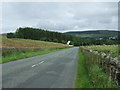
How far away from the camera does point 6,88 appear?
729cm

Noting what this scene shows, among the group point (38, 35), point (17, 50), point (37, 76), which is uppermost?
point (38, 35)

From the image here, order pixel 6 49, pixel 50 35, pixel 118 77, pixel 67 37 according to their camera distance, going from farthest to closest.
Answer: pixel 67 37 < pixel 50 35 < pixel 6 49 < pixel 118 77

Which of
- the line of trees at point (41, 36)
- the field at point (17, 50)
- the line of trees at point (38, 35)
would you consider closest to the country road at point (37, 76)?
the field at point (17, 50)

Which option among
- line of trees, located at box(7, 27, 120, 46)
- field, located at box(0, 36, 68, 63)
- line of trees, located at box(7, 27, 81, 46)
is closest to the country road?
field, located at box(0, 36, 68, 63)

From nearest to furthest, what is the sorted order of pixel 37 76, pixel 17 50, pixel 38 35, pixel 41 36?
pixel 37 76 < pixel 17 50 < pixel 38 35 < pixel 41 36

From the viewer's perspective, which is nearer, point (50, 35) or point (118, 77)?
point (118, 77)

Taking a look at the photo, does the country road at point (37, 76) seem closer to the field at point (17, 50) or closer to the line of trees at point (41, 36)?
the field at point (17, 50)

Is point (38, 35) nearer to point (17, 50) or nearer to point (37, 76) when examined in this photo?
point (17, 50)

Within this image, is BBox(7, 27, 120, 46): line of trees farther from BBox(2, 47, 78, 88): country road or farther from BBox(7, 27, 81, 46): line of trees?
BBox(2, 47, 78, 88): country road

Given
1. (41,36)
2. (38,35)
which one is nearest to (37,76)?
(38,35)

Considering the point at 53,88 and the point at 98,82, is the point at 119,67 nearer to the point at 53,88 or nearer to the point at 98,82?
the point at 98,82

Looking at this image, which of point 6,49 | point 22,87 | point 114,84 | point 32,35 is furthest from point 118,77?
point 32,35

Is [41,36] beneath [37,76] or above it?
above

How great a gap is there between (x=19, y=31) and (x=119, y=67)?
143 m
